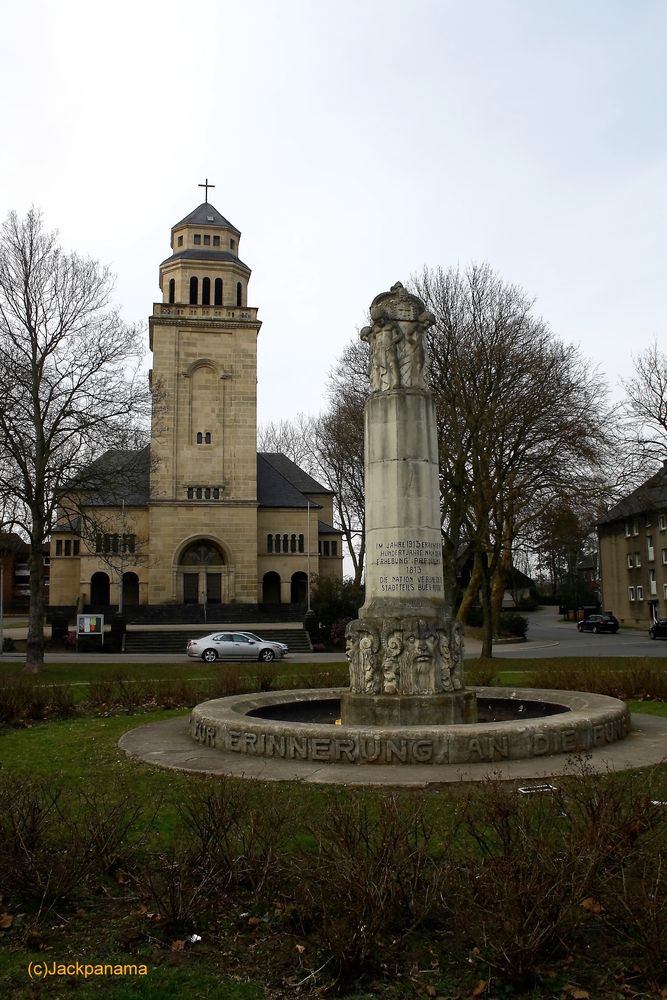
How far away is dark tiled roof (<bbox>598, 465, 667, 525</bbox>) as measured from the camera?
120ft

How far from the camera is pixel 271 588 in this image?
6288 cm

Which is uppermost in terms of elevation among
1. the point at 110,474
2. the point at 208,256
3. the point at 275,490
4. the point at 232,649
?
the point at 208,256

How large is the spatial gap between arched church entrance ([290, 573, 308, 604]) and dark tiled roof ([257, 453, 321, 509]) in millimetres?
5236

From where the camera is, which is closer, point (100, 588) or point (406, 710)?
point (406, 710)

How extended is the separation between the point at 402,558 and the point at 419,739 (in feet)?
10.2

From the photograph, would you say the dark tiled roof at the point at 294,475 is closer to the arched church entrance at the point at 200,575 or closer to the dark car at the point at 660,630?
the arched church entrance at the point at 200,575

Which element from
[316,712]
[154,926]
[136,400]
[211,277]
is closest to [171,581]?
[211,277]

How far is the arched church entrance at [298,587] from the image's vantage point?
61.7 m

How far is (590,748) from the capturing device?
10695mm

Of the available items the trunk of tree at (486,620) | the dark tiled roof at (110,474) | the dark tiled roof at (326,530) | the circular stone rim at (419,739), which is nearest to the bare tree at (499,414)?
the trunk of tree at (486,620)

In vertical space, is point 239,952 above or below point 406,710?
below

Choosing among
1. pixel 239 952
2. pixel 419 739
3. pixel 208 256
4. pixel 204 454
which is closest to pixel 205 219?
pixel 208 256

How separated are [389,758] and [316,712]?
5.21m

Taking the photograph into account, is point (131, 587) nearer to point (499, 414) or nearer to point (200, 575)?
point (200, 575)
